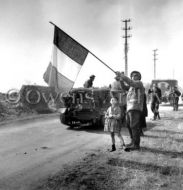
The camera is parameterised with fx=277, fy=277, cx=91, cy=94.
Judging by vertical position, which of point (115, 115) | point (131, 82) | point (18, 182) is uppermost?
point (131, 82)

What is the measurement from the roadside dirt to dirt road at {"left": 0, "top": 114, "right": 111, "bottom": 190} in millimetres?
381

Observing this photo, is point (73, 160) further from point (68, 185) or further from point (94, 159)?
point (68, 185)

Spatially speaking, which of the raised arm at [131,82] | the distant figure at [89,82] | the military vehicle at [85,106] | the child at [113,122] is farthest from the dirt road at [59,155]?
the distant figure at [89,82]

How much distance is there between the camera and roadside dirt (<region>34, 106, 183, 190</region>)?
14.5 feet

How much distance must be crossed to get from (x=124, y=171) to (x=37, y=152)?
295cm

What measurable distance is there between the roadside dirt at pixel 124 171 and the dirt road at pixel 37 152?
38 centimetres

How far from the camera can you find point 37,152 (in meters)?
7.27

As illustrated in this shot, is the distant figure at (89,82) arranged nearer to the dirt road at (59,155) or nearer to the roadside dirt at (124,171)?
the dirt road at (59,155)

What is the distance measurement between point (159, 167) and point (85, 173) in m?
1.46

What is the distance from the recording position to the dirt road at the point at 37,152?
5129 millimetres

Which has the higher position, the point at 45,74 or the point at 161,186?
the point at 45,74

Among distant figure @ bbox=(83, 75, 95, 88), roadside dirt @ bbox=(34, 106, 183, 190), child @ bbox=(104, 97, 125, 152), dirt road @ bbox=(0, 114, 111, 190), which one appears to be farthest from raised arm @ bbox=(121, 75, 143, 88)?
distant figure @ bbox=(83, 75, 95, 88)

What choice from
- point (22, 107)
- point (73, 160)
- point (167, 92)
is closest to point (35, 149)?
point (73, 160)

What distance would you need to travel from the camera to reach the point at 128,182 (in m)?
4.55
